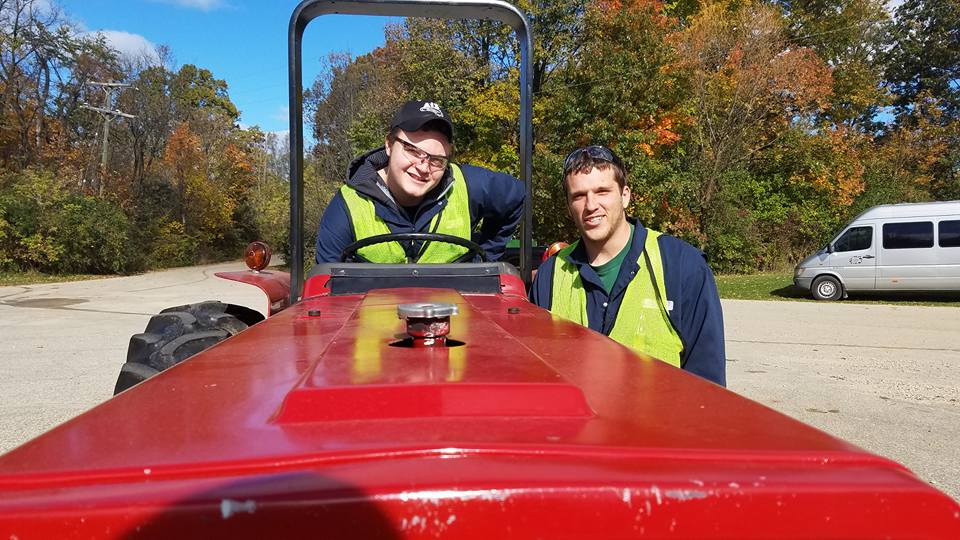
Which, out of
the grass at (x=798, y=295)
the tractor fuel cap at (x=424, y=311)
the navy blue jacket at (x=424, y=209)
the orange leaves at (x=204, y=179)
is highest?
the orange leaves at (x=204, y=179)

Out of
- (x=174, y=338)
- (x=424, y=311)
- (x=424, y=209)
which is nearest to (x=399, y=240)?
(x=424, y=209)

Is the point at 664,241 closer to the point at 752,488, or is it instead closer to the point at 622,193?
the point at 622,193

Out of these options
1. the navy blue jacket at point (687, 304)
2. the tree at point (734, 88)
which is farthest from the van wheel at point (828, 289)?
the navy blue jacket at point (687, 304)

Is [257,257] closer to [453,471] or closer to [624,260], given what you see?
[624,260]

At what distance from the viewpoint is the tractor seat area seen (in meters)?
2.62

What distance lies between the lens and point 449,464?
2.43 ft

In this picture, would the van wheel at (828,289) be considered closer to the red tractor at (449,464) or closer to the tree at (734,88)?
the tree at (734,88)

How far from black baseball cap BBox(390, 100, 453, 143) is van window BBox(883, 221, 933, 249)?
13.3 metres

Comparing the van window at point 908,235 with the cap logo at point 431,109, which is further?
the van window at point 908,235

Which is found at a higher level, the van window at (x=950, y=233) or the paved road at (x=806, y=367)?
the van window at (x=950, y=233)

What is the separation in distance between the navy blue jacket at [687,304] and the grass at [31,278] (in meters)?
19.2

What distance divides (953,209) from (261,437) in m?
15.4

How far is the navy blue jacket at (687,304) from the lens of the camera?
8.66ft

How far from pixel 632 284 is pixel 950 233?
524 inches
